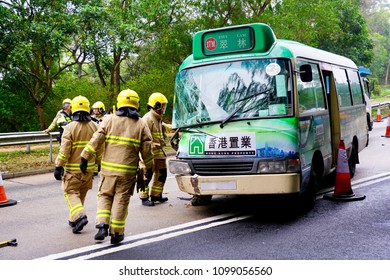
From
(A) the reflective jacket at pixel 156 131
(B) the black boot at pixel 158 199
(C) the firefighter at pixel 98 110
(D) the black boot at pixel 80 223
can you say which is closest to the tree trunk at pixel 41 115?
(C) the firefighter at pixel 98 110

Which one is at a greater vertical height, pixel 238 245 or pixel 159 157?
pixel 159 157

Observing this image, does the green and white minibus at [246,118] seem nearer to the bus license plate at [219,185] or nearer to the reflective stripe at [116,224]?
the bus license plate at [219,185]

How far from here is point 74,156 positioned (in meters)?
6.80

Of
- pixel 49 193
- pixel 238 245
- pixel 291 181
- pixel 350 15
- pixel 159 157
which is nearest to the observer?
pixel 238 245

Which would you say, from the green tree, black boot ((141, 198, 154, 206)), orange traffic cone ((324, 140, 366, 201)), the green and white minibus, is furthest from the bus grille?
the green tree

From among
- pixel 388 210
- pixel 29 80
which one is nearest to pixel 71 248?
pixel 388 210

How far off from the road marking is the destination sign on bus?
2.40 meters

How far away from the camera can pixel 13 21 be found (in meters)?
16.3

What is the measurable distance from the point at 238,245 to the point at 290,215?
1655 millimetres

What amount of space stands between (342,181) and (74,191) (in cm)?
418

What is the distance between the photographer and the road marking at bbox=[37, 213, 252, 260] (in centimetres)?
562

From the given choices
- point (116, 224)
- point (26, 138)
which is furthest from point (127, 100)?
point (26, 138)

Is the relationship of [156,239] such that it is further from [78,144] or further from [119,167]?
[78,144]

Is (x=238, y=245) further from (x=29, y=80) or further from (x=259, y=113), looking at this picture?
(x=29, y=80)
